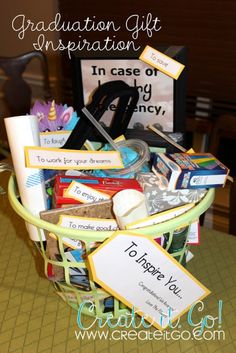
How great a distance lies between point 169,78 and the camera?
25.5 inches

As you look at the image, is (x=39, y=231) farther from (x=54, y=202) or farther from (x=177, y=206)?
(x=177, y=206)

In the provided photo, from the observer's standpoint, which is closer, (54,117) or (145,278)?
(145,278)

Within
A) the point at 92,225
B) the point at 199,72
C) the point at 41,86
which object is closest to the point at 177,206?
the point at 92,225

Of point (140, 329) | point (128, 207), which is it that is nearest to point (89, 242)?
point (128, 207)

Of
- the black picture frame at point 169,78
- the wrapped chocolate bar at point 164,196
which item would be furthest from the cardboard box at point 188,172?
the black picture frame at point 169,78

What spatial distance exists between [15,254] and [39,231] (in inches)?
8.3

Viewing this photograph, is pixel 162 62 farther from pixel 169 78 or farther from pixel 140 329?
pixel 140 329

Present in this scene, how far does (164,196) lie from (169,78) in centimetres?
22

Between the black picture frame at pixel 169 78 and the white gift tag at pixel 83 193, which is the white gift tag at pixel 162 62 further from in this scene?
the white gift tag at pixel 83 193

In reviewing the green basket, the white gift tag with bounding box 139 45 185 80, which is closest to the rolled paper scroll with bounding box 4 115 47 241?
the green basket

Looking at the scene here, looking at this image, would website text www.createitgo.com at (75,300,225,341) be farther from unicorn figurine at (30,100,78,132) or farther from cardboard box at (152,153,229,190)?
unicorn figurine at (30,100,78,132)

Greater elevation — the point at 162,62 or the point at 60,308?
the point at 162,62

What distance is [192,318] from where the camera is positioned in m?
0.58

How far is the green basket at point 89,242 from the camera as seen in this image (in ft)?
1.53
